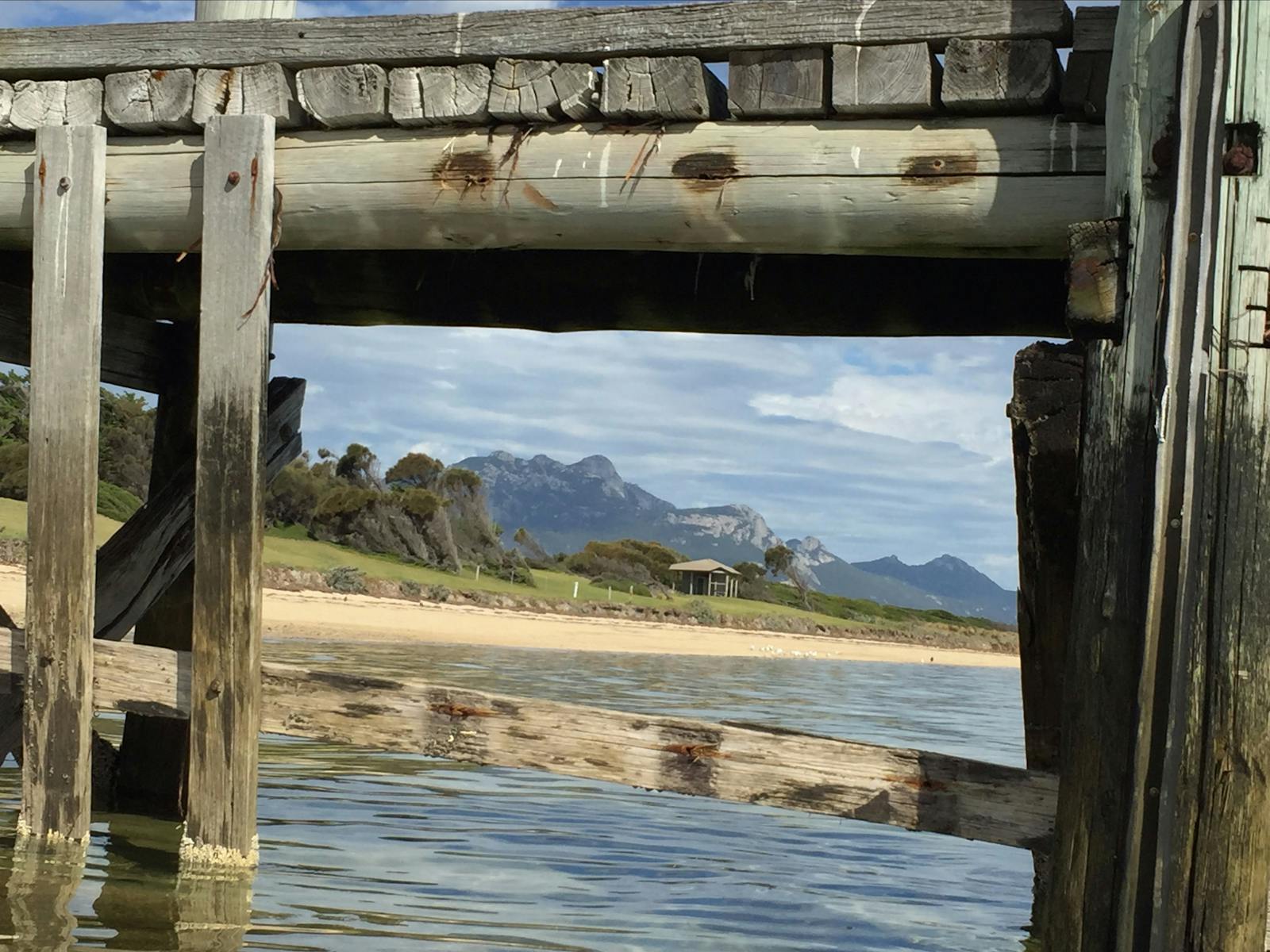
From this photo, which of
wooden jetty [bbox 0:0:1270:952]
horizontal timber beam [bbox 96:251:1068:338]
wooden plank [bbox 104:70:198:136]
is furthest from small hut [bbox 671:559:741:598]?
wooden plank [bbox 104:70:198:136]

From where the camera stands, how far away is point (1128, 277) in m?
3.07

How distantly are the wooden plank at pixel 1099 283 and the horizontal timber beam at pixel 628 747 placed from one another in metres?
1.11

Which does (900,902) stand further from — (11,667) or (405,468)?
(405,468)

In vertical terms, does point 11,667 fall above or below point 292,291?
below

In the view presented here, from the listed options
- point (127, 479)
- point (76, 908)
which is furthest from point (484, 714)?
point (127, 479)

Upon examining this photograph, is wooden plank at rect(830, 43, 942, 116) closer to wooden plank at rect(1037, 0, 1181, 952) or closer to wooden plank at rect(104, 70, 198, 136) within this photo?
wooden plank at rect(1037, 0, 1181, 952)

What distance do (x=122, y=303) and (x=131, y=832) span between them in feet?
7.44

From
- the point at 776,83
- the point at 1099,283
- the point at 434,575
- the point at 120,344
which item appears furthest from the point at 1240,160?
the point at 434,575

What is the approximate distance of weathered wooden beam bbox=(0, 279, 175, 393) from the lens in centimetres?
551

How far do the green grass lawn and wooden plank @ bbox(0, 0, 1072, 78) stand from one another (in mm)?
20490

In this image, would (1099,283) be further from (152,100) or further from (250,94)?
(152,100)

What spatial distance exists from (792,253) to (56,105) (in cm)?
244

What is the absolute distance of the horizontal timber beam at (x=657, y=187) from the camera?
3.52 m

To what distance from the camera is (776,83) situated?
3.71 metres
